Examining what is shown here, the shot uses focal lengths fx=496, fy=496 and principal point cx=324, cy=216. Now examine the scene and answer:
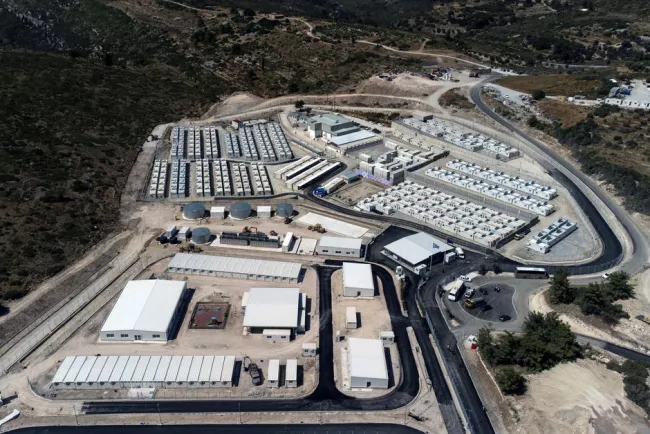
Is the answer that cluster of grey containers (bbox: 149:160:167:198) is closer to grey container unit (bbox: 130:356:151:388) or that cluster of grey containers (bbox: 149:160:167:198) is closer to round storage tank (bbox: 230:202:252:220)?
round storage tank (bbox: 230:202:252:220)

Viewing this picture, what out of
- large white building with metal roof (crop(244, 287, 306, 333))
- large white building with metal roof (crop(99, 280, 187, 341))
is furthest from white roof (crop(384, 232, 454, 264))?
large white building with metal roof (crop(99, 280, 187, 341))

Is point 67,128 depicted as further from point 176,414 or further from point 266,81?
point 176,414

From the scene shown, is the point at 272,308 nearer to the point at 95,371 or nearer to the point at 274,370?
the point at 274,370

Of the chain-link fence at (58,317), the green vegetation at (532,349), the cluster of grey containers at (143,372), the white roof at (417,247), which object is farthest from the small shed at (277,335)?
the chain-link fence at (58,317)

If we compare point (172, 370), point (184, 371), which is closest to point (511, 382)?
point (184, 371)

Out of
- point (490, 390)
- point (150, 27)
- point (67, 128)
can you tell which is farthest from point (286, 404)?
point (150, 27)

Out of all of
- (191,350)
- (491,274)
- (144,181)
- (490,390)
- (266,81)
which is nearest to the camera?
(490,390)

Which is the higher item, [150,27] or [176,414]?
[150,27]

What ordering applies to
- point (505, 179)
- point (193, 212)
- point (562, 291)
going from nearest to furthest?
1. point (562, 291)
2. point (193, 212)
3. point (505, 179)
